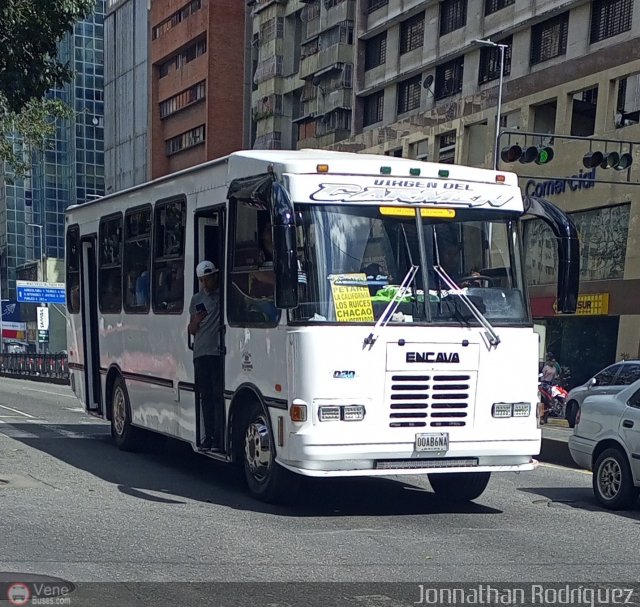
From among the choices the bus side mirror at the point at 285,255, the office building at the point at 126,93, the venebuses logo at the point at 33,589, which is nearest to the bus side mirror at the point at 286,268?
the bus side mirror at the point at 285,255

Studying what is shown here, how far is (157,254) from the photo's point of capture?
12.7 metres

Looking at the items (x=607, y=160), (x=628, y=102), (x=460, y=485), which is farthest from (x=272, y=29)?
(x=460, y=485)

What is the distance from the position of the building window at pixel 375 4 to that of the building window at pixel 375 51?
1.26 m

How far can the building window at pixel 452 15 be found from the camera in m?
43.3

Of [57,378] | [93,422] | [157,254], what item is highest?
[157,254]

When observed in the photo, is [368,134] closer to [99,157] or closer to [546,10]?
[546,10]

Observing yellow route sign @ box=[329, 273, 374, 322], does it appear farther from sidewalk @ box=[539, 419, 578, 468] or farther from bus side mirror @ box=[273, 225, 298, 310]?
sidewalk @ box=[539, 419, 578, 468]

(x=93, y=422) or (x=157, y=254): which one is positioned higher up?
(x=157, y=254)

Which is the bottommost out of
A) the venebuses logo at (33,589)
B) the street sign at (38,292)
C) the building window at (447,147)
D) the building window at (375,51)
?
the street sign at (38,292)

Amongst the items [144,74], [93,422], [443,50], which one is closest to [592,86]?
[443,50]

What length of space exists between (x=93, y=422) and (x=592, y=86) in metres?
22.1

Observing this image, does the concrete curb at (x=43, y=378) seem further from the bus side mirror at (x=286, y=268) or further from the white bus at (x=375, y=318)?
the bus side mirror at (x=286, y=268)

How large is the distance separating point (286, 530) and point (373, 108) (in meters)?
43.1

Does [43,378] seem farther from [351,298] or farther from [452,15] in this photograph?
[351,298]
